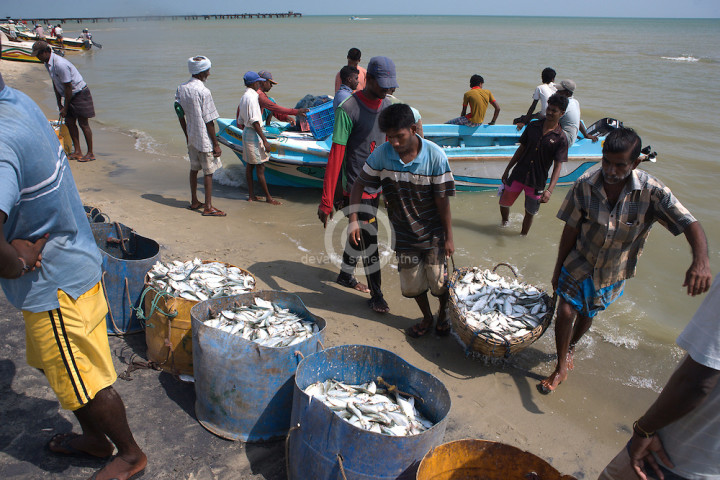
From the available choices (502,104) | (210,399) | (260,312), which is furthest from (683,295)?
(502,104)

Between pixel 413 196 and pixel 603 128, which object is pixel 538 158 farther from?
pixel 603 128

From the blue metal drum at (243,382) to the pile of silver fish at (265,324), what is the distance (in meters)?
0.27

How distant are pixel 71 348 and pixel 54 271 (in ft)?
1.37

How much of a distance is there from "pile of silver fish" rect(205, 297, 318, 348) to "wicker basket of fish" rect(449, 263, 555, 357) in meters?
1.48

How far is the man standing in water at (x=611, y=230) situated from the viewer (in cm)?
312

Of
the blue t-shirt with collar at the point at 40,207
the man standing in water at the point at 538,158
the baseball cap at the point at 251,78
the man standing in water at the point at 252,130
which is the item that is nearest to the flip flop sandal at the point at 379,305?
the man standing in water at the point at 538,158

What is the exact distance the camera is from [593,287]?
12.3 ft

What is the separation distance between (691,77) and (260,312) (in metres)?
32.5

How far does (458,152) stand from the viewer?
9.04 m

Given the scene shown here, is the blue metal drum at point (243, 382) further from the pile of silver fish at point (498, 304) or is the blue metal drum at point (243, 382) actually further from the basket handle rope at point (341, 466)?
the pile of silver fish at point (498, 304)

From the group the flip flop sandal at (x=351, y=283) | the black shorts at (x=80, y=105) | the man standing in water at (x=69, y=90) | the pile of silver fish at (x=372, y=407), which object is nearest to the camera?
the pile of silver fish at (x=372, y=407)

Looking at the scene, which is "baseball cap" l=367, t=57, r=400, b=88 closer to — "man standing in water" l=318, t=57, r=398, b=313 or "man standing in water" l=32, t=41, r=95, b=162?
"man standing in water" l=318, t=57, r=398, b=313

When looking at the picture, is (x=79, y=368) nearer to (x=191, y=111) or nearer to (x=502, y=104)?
(x=191, y=111)

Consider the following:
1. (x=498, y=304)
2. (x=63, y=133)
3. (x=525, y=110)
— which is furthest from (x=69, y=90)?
(x=525, y=110)
